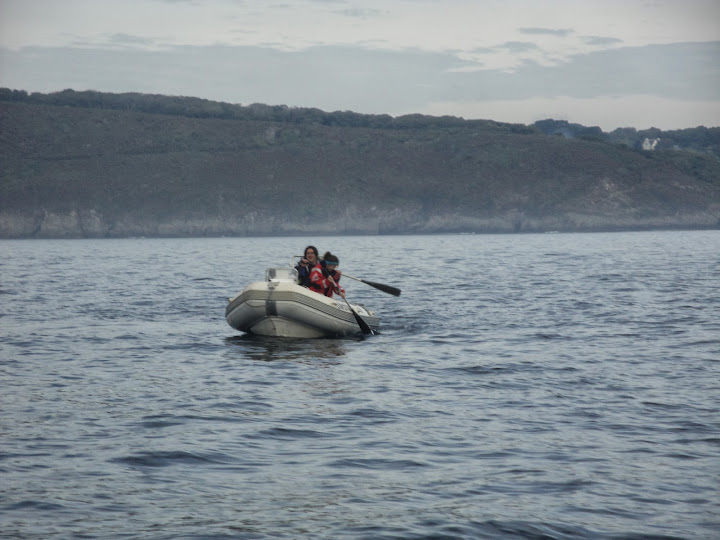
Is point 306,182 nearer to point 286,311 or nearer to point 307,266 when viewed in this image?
point 307,266

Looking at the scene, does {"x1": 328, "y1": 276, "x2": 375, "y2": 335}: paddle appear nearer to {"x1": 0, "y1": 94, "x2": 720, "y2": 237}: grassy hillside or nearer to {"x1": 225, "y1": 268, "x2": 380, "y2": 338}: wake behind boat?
{"x1": 225, "y1": 268, "x2": 380, "y2": 338}: wake behind boat

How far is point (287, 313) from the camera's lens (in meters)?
18.5

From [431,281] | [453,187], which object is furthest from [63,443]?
[453,187]

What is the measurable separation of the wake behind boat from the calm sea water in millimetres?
421

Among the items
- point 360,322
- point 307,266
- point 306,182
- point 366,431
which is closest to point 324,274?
point 307,266

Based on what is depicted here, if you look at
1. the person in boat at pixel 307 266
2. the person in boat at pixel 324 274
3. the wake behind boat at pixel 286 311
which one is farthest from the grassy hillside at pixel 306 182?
the wake behind boat at pixel 286 311

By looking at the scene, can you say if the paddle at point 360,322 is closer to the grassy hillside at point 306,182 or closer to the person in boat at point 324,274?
the person in boat at point 324,274

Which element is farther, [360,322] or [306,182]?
[306,182]

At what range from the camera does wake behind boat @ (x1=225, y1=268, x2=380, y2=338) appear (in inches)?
727

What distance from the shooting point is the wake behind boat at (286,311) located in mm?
18453

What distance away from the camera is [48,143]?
181 metres

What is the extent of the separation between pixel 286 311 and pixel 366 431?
27.6ft

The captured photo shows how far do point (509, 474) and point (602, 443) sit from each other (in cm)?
164

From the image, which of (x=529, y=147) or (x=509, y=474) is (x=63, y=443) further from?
(x=529, y=147)
